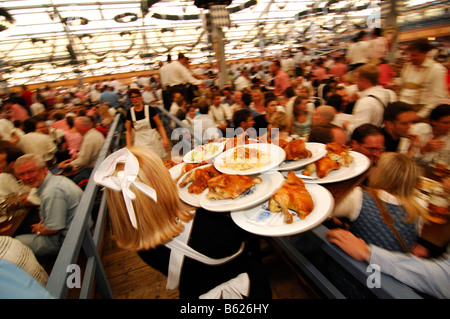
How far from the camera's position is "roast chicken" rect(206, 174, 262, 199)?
1.24 meters

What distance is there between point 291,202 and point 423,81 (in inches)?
145

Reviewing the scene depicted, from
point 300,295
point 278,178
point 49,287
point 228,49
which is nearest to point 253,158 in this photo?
point 278,178

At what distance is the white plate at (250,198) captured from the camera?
112 cm

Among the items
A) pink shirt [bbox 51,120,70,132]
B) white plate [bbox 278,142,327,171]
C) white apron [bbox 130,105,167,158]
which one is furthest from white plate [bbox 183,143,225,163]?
pink shirt [bbox 51,120,70,132]

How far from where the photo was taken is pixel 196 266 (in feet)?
3.97

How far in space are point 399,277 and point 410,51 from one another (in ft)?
12.2

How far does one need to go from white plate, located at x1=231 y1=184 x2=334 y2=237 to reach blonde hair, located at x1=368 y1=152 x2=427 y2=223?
0.53 m

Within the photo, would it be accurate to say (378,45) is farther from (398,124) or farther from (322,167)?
(322,167)

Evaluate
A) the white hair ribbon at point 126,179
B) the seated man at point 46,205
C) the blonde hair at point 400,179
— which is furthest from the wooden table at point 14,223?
the blonde hair at point 400,179

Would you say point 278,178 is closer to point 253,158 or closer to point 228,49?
point 253,158

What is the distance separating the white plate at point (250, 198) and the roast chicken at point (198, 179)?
0.06 m

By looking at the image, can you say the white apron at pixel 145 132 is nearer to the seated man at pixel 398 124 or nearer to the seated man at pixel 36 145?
the seated man at pixel 36 145

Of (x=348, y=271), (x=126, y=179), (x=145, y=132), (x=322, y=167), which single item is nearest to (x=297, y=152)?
(x=322, y=167)

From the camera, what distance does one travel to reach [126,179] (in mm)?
1031
